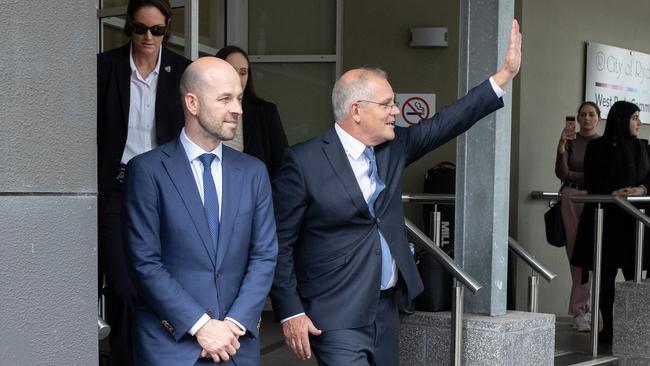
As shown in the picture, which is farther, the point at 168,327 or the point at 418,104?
the point at 418,104

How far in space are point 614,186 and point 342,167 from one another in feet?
15.4

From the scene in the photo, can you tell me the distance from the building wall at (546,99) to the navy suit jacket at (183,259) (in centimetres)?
768

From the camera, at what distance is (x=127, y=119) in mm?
4781

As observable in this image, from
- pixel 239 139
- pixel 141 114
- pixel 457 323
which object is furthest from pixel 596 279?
pixel 141 114

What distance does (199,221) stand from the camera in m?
3.70

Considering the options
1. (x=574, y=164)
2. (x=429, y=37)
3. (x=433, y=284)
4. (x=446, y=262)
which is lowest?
(x=433, y=284)

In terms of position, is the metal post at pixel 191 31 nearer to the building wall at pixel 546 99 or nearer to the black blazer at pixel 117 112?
the black blazer at pixel 117 112

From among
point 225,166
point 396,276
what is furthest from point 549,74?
point 225,166

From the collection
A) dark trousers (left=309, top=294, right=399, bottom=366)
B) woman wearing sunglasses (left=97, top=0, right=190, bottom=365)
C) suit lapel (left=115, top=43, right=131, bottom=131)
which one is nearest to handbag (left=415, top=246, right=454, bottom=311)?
dark trousers (left=309, top=294, right=399, bottom=366)

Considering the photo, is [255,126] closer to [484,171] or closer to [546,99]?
[484,171]

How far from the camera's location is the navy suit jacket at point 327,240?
4410 millimetres

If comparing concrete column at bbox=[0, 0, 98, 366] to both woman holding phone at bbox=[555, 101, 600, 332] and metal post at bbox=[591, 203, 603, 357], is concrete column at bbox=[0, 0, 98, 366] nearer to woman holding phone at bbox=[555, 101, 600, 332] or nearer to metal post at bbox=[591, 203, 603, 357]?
metal post at bbox=[591, 203, 603, 357]

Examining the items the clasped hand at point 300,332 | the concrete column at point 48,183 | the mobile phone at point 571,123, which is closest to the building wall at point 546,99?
the mobile phone at point 571,123

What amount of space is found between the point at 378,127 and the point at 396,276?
60 centimetres
